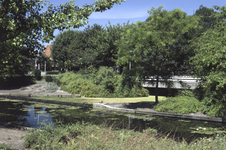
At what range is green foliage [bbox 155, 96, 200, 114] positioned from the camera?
15281 mm

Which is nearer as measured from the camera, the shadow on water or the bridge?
the bridge

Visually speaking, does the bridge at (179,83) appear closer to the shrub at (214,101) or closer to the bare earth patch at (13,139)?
the shrub at (214,101)

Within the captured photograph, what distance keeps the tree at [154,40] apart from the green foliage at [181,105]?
115 inches

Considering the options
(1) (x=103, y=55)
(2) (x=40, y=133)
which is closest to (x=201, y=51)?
(2) (x=40, y=133)

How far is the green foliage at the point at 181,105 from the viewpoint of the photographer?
50.1ft

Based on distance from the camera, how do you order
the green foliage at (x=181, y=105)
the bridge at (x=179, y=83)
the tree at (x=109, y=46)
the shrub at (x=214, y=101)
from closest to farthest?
the shrub at (x=214, y=101) < the green foliage at (x=181, y=105) < the bridge at (x=179, y=83) < the tree at (x=109, y=46)

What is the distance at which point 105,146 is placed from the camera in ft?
19.7

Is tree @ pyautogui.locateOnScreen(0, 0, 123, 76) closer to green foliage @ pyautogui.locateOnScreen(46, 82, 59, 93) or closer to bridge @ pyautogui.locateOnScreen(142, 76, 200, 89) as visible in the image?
bridge @ pyautogui.locateOnScreen(142, 76, 200, 89)

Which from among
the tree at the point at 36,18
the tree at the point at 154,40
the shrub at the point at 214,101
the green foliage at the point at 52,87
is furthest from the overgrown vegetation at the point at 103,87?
the tree at the point at 36,18

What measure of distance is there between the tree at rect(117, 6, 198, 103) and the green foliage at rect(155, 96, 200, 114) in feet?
9.60

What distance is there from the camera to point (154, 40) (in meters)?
17.0

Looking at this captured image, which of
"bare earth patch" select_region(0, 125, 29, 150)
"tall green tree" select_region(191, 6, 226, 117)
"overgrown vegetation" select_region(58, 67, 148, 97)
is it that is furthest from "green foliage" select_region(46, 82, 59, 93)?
"bare earth patch" select_region(0, 125, 29, 150)

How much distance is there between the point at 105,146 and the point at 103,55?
4014cm

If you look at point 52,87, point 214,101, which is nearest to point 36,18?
point 214,101
